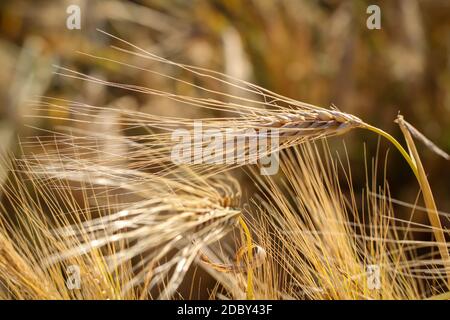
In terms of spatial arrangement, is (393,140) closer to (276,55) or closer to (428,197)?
(428,197)

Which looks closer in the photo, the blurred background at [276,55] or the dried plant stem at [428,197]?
the dried plant stem at [428,197]

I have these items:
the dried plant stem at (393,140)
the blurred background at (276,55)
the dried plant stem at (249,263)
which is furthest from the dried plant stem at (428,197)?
the blurred background at (276,55)

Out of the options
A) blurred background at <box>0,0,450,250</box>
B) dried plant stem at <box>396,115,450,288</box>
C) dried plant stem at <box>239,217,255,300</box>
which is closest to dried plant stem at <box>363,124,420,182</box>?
dried plant stem at <box>396,115,450,288</box>

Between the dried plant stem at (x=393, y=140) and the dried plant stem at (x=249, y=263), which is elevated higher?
the dried plant stem at (x=393, y=140)

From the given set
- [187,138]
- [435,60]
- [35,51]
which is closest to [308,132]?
[187,138]

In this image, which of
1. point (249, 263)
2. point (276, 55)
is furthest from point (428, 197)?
point (276, 55)

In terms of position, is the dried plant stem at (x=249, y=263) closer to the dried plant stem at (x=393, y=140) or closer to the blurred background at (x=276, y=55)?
the dried plant stem at (x=393, y=140)

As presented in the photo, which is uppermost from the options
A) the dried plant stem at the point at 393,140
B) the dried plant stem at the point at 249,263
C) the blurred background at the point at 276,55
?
the blurred background at the point at 276,55

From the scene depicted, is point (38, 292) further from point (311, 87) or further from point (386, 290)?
point (311, 87)
